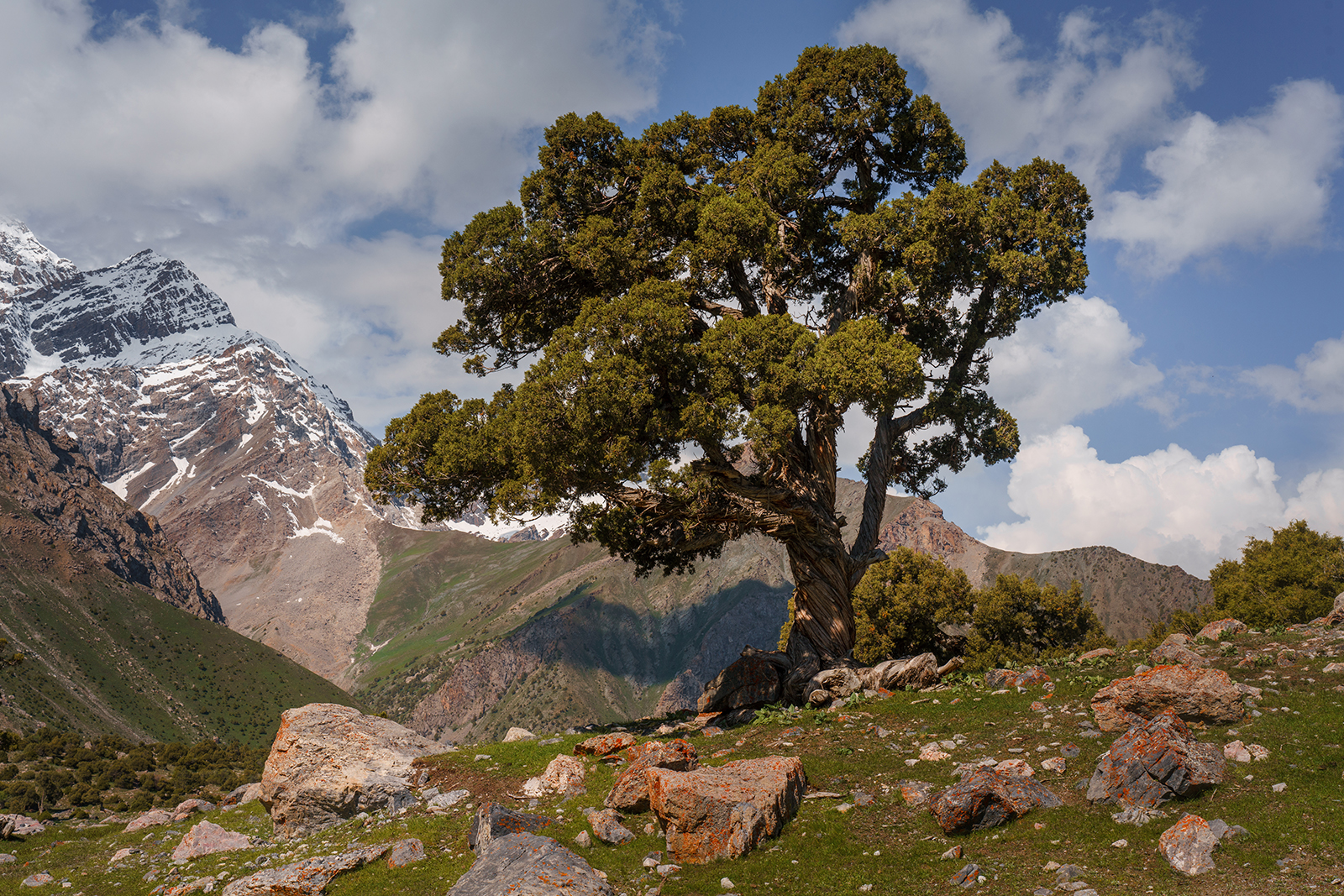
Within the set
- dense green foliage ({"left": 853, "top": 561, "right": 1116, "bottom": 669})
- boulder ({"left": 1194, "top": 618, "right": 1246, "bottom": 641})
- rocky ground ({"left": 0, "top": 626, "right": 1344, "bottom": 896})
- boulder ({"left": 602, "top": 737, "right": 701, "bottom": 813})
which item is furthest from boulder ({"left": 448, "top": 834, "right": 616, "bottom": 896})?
dense green foliage ({"left": 853, "top": 561, "right": 1116, "bottom": 669})

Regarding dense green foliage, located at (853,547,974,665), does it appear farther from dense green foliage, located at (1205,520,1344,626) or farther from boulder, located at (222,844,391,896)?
boulder, located at (222,844,391,896)

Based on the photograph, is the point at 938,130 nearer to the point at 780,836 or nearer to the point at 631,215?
the point at 631,215

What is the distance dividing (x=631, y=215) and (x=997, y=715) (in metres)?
21.0

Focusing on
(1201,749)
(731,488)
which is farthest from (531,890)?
(731,488)

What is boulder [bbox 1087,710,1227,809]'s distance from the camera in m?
12.9

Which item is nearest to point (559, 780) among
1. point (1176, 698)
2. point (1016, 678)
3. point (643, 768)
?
point (643, 768)

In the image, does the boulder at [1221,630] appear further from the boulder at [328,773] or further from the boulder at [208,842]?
the boulder at [208,842]

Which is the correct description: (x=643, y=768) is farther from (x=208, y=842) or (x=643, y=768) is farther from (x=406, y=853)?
(x=208, y=842)

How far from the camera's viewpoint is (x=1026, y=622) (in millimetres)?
69750

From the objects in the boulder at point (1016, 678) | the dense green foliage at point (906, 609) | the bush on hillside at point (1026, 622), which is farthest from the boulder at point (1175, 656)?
the bush on hillside at point (1026, 622)

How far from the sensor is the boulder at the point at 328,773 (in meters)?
19.6

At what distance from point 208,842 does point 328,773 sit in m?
4.36

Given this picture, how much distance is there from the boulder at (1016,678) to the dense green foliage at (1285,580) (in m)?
52.1

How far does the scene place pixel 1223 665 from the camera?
2084 cm
